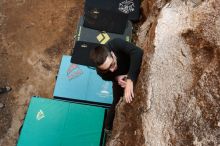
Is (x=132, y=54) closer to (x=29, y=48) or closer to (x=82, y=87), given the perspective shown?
(x=82, y=87)

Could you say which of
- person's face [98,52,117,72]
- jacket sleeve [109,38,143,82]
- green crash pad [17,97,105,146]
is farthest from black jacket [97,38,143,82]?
green crash pad [17,97,105,146]

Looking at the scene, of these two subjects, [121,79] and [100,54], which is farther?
[121,79]

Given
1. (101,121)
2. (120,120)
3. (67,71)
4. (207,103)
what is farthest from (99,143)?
(207,103)

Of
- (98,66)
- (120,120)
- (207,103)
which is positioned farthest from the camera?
(120,120)

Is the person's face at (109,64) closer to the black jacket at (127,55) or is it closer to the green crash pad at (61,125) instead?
the black jacket at (127,55)

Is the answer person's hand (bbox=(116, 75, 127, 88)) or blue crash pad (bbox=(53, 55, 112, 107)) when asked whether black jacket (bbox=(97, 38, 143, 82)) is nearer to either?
person's hand (bbox=(116, 75, 127, 88))

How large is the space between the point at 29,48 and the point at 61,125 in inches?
94.5

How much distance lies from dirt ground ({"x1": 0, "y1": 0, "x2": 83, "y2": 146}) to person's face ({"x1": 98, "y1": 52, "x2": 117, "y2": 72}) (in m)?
2.85

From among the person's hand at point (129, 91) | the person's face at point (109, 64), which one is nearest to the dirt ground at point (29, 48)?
the person's hand at point (129, 91)

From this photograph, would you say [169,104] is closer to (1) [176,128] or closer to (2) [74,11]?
(1) [176,128]

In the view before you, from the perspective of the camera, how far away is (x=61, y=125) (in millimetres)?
4820

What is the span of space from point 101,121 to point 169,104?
1.75 m

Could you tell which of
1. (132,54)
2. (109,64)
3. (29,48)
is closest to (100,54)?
(109,64)

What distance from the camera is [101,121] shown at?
16.0 ft
